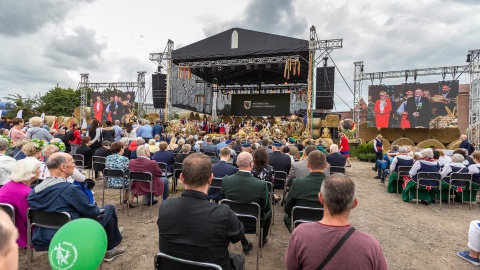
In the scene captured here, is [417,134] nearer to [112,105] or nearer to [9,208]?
[9,208]

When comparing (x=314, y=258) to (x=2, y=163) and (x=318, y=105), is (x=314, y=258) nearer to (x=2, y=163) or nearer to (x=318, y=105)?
(x=2, y=163)

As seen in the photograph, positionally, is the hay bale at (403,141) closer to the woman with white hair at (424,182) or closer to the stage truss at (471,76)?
the stage truss at (471,76)

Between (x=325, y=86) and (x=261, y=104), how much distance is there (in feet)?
28.0

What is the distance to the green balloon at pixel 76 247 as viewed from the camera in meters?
1.85

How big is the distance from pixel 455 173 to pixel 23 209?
749 centimetres

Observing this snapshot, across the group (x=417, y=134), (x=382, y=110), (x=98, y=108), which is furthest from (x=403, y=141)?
(x=98, y=108)

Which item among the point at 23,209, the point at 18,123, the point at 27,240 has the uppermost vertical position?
the point at 18,123

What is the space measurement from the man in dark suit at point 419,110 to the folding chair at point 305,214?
1343 centimetres

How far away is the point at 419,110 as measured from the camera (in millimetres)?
13578

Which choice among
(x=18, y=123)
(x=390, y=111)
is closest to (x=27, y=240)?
(x=18, y=123)

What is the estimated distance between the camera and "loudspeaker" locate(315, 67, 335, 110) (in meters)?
15.9

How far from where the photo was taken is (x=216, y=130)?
2241 centimetres

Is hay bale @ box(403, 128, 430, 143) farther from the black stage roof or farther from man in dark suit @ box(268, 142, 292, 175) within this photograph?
man in dark suit @ box(268, 142, 292, 175)

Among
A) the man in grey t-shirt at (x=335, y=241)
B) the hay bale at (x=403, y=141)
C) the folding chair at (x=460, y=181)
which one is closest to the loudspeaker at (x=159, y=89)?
the hay bale at (x=403, y=141)
